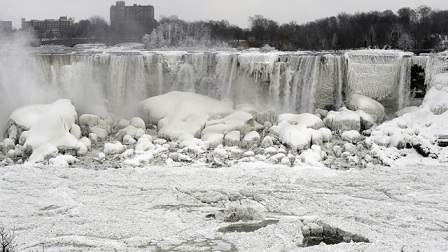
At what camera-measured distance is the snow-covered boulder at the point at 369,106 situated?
68.5ft

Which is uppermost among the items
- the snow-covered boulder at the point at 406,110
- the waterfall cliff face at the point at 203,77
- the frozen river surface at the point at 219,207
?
the waterfall cliff face at the point at 203,77

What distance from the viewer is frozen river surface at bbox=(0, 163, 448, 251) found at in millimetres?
10273

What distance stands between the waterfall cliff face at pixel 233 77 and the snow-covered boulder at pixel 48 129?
235cm

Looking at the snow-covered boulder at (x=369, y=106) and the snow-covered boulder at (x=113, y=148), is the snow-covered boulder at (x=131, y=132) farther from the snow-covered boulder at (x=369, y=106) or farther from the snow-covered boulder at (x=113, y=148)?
the snow-covered boulder at (x=369, y=106)

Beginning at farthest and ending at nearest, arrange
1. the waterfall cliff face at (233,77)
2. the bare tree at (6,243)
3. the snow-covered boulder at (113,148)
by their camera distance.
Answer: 1. the waterfall cliff face at (233,77)
2. the snow-covered boulder at (113,148)
3. the bare tree at (6,243)

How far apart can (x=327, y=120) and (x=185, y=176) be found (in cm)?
693

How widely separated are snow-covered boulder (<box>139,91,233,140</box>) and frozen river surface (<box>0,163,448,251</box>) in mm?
3564

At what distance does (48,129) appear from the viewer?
Answer: 18.4 metres

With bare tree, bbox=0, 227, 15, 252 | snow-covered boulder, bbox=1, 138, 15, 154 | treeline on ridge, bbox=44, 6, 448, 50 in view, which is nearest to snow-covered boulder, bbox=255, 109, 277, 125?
snow-covered boulder, bbox=1, 138, 15, 154

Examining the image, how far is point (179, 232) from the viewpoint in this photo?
10.8 m

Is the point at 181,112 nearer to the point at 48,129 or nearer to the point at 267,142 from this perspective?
the point at 267,142

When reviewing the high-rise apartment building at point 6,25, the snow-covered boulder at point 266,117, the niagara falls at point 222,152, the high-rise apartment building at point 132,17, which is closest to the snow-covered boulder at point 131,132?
the niagara falls at point 222,152

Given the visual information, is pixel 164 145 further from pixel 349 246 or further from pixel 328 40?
pixel 328 40

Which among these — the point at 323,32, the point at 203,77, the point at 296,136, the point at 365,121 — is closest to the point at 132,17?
the point at 323,32
